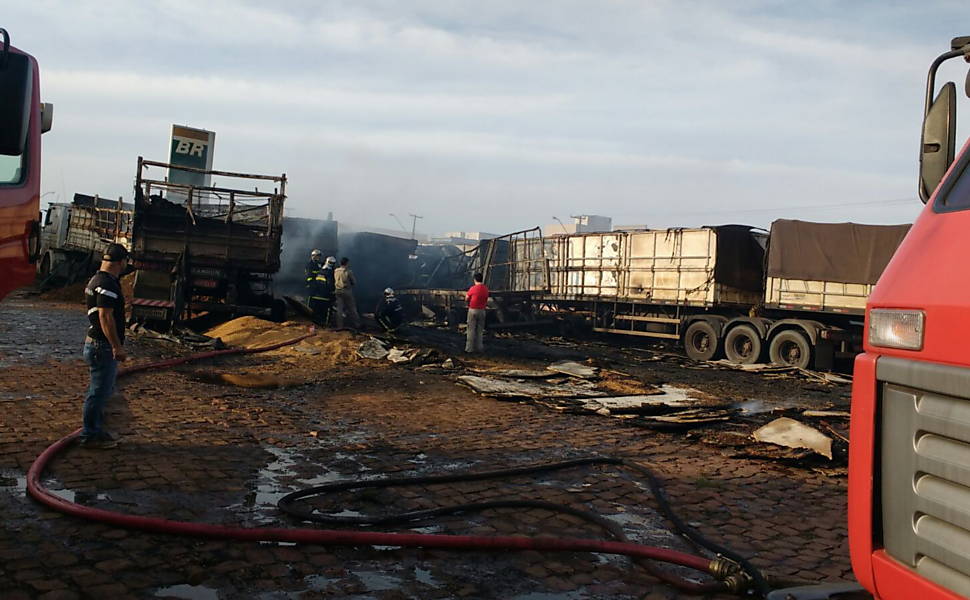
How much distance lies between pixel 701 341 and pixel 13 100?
16089mm

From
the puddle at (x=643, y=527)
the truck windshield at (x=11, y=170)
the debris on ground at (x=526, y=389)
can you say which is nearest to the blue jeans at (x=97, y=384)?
the truck windshield at (x=11, y=170)

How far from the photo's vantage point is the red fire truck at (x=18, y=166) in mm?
3701

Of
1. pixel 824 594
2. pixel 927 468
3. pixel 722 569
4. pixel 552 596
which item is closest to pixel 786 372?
pixel 722 569

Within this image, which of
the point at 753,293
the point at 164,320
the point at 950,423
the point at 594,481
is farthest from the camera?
the point at 753,293

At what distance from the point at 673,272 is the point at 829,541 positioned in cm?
1424

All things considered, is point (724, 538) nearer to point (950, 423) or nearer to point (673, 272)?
point (950, 423)

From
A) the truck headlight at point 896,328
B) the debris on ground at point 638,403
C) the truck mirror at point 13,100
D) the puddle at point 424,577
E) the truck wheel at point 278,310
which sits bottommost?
the puddle at point 424,577

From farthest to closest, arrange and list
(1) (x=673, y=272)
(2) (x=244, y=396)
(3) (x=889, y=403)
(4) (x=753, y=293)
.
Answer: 1. (1) (x=673, y=272)
2. (4) (x=753, y=293)
3. (2) (x=244, y=396)
4. (3) (x=889, y=403)

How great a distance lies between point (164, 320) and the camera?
570 inches

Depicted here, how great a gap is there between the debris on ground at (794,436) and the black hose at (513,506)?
1.96 m

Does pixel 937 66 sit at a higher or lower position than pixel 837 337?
higher

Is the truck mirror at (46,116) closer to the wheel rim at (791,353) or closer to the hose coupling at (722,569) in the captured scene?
the hose coupling at (722,569)

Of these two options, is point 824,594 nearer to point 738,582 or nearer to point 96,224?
point 738,582

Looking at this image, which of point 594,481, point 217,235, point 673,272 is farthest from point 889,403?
point 673,272
